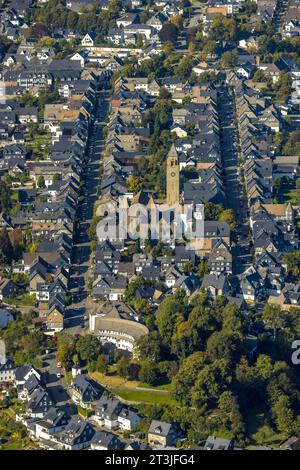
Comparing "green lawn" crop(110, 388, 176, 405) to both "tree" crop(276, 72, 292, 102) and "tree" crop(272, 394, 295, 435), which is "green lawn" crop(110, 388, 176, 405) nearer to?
"tree" crop(272, 394, 295, 435)

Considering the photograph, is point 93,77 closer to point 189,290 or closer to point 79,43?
point 79,43

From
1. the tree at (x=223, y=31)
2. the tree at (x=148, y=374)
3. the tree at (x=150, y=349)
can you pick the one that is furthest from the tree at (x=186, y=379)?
the tree at (x=223, y=31)

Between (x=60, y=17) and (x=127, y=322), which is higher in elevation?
(x=60, y=17)

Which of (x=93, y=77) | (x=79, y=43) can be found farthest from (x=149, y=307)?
(x=79, y=43)

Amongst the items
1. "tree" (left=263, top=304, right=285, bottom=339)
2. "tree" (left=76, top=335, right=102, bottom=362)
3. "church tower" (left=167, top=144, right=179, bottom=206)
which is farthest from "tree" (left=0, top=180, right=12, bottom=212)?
"tree" (left=263, top=304, right=285, bottom=339)

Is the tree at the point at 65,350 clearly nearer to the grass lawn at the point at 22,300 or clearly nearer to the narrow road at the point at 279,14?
the grass lawn at the point at 22,300
